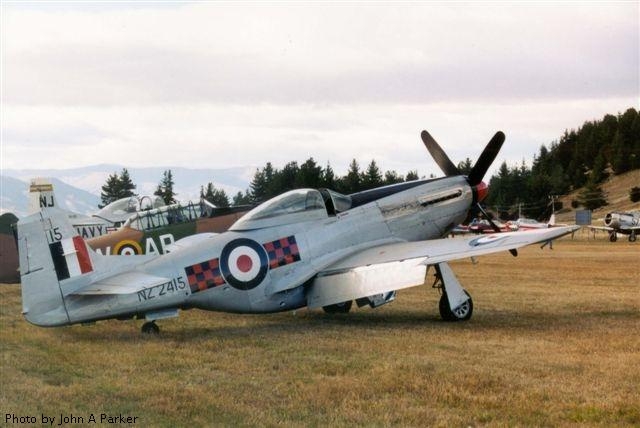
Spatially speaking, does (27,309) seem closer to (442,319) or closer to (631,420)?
(442,319)

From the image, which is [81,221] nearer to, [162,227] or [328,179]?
[162,227]

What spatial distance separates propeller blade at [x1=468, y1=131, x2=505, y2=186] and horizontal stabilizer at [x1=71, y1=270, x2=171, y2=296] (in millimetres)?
5825

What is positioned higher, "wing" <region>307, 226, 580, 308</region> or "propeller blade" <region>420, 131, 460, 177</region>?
"propeller blade" <region>420, 131, 460, 177</region>

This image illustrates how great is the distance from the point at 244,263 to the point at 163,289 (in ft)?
3.97

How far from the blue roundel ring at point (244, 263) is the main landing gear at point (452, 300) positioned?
8.54ft

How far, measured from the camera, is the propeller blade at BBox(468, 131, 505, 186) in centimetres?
1359

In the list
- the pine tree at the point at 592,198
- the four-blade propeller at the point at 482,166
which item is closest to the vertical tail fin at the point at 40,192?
the four-blade propeller at the point at 482,166

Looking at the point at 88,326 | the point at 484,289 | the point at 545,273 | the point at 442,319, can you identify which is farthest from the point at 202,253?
the point at 545,273

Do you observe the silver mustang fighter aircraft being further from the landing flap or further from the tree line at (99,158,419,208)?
the tree line at (99,158,419,208)

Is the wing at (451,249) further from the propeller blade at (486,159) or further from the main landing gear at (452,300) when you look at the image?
the propeller blade at (486,159)

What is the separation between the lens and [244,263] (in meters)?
11.0

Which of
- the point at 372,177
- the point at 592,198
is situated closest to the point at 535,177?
the point at 592,198

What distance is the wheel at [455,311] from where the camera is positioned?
11656 millimetres

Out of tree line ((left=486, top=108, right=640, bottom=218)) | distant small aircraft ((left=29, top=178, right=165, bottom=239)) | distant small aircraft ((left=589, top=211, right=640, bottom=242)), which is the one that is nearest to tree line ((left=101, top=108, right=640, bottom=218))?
tree line ((left=486, top=108, right=640, bottom=218))
